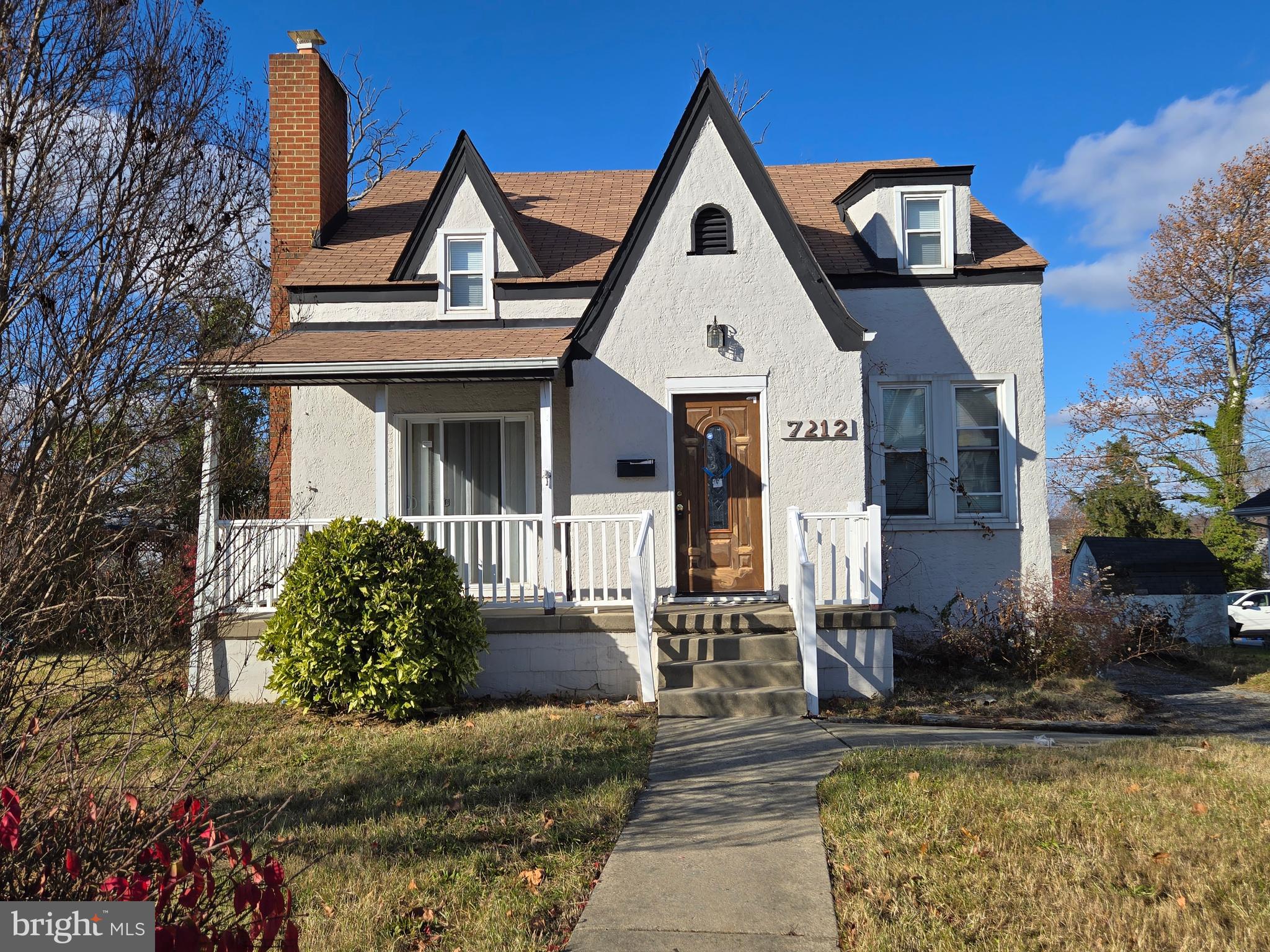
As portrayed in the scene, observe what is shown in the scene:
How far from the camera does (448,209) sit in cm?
1120

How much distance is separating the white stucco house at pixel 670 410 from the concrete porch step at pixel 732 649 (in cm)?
Result: 2

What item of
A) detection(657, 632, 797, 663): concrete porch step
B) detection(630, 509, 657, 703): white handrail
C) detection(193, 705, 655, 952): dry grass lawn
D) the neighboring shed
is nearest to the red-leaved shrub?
detection(193, 705, 655, 952): dry grass lawn

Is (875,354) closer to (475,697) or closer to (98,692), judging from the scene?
(475,697)

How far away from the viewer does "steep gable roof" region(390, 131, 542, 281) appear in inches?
437

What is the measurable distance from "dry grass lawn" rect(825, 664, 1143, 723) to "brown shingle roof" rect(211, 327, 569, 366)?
183 inches

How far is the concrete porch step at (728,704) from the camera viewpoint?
7.66 meters

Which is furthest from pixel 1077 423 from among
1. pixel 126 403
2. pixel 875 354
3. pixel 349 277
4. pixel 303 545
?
pixel 126 403

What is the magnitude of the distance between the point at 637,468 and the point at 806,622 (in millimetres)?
2777

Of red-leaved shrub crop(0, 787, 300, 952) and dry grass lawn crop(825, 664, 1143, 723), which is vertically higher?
red-leaved shrub crop(0, 787, 300, 952)

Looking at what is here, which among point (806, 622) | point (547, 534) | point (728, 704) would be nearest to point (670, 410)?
point (547, 534)

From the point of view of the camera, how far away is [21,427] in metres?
4.14

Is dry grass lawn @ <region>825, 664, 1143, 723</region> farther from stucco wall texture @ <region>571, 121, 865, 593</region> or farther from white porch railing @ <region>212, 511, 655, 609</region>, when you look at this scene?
white porch railing @ <region>212, 511, 655, 609</region>

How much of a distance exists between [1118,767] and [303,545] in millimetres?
6690

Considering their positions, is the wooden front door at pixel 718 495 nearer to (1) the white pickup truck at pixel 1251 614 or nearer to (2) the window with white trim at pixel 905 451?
(2) the window with white trim at pixel 905 451
